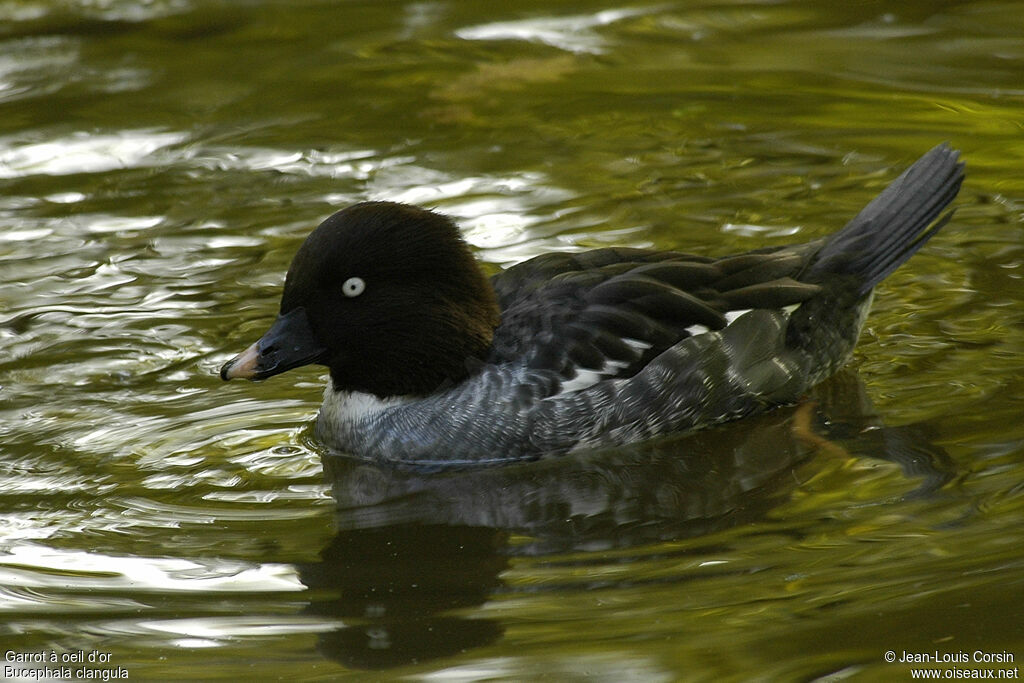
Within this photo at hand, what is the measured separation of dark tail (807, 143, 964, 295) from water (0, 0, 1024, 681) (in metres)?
0.51

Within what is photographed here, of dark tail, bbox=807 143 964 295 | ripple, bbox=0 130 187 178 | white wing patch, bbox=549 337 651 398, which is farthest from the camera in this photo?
ripple, bbox=0 130 187 178

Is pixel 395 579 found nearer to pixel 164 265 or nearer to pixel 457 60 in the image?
pixel 164 265

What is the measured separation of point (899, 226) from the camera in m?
7.00

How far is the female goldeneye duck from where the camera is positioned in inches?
252

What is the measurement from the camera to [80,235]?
9008 mm

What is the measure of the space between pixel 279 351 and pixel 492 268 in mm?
2188

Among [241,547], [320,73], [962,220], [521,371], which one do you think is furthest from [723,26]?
[241,547]

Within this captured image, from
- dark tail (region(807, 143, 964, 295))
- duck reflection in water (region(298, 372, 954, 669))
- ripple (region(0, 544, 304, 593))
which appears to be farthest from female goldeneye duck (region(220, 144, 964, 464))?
ripple (region(0, 544, 304, 593))

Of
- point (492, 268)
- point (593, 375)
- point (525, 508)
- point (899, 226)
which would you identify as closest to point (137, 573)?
point (525, 508)

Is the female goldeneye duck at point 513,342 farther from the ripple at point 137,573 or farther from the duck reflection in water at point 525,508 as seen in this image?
the ripple at point 137,573

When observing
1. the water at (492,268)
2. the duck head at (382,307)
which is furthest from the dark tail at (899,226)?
the duck head at (382,307)

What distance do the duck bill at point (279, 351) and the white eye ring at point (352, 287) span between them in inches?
8.3

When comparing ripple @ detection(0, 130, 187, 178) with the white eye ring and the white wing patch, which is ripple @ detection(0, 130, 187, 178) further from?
the white wing patch

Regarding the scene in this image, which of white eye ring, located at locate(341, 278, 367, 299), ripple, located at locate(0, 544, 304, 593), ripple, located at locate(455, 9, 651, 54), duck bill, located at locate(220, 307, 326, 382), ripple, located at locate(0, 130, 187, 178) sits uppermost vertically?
ripple, located at locate(455, 9, 651, 54)
